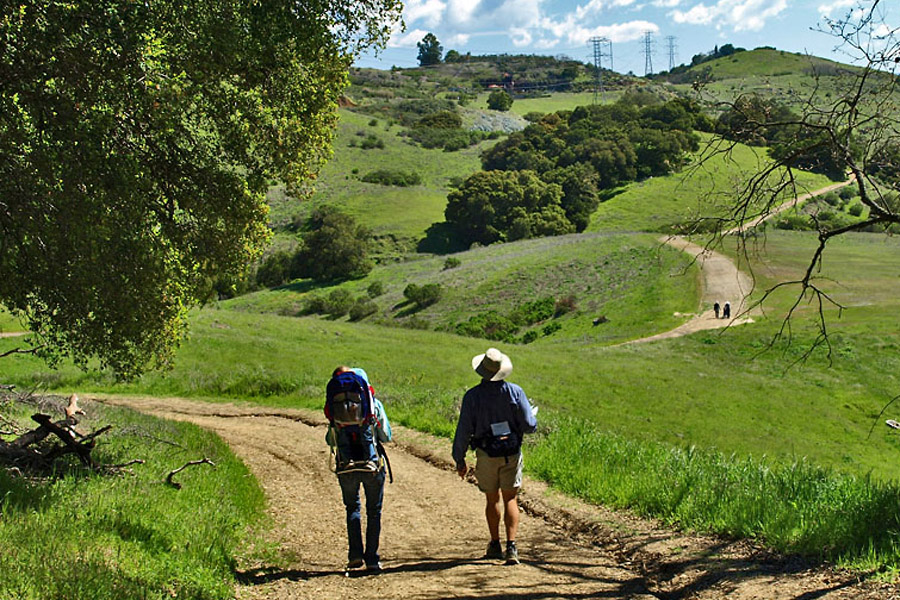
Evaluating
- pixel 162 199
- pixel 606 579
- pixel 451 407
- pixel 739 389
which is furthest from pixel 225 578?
pixel 739 389

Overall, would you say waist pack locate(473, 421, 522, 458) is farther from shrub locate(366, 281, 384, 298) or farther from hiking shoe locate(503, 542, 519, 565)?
shrub locate(366, 281, 384, 298)

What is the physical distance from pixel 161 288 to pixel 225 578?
A: 530 cm

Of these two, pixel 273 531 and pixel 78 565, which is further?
pixel 273 531

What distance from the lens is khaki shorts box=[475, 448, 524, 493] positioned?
7.40 meters

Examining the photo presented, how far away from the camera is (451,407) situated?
1691 cm

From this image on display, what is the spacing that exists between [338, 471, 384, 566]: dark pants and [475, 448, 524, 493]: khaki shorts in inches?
40.2

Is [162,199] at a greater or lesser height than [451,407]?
greater

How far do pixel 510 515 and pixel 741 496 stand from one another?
2.61 metres

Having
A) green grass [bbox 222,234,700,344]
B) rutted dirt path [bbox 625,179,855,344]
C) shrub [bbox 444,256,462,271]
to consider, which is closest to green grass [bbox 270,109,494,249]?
green grass [bbox 222,234,700,344]

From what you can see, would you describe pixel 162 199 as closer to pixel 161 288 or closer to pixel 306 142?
pixel 161 288

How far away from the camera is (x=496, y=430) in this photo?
7336 millimetres

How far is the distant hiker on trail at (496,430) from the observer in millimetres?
7379

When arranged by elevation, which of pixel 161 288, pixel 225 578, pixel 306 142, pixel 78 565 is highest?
pixel 306 142

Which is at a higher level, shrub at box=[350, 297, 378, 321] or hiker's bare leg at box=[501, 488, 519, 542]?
hiker's bare leg at box=[501, 488, 519, 542]
